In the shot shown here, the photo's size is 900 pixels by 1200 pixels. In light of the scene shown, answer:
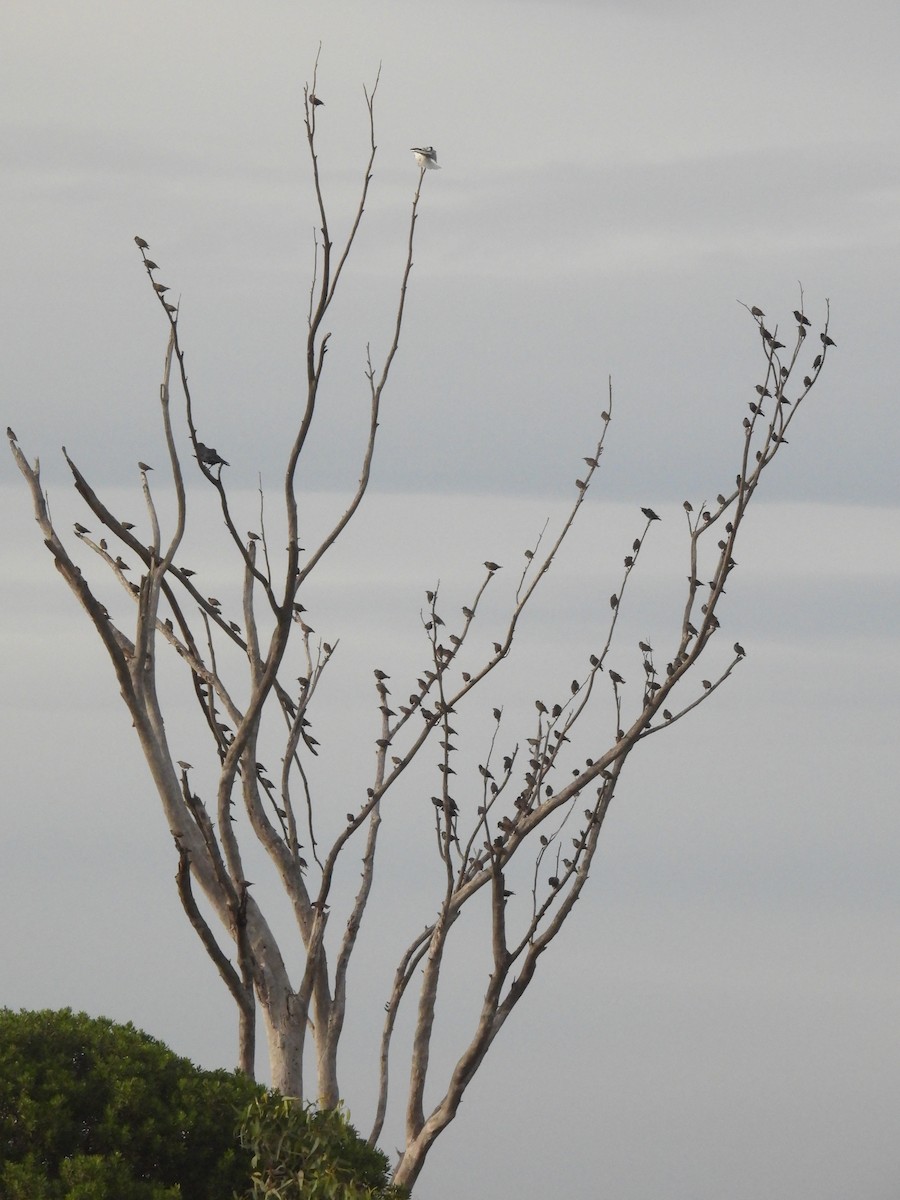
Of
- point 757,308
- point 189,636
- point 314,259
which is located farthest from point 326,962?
point 757,308

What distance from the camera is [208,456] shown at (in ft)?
16.9

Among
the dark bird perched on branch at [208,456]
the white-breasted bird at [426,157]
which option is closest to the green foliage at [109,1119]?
the dark bird perched on branch at [208,456]

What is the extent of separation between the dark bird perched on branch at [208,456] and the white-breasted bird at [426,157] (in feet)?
4.76

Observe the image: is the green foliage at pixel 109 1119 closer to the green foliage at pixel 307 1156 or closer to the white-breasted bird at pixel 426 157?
the green foliage at pixel 307 1156

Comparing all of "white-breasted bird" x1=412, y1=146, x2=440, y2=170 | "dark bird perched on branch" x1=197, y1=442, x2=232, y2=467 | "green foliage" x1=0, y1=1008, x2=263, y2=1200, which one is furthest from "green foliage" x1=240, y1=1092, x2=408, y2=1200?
"white-breasted bird" x1=412, y1=146, x2=440, y2=170

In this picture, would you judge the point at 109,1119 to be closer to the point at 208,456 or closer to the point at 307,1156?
the point at 307,1156

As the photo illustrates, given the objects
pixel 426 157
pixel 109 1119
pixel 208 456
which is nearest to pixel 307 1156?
pixel 109 1119

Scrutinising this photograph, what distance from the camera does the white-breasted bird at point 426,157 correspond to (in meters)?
5.56

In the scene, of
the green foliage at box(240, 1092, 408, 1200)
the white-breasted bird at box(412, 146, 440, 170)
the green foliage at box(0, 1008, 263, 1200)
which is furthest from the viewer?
the white-breasted bird at box(412, 146, 440, 170)

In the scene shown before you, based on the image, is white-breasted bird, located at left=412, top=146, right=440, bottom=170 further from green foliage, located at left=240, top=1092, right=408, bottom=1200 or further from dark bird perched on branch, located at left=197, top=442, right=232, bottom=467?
green foliage, located at left=240, top=1092, right=408, bottom=1200

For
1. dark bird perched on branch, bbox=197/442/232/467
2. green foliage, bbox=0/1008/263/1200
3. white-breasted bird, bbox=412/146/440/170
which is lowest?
green foliage, bbox=0/1008/263/1200

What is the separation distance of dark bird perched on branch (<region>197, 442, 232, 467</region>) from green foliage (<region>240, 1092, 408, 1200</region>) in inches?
86.9

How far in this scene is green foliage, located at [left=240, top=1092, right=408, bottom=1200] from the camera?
13.3ft

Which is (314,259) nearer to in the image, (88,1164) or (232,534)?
(232,534)
